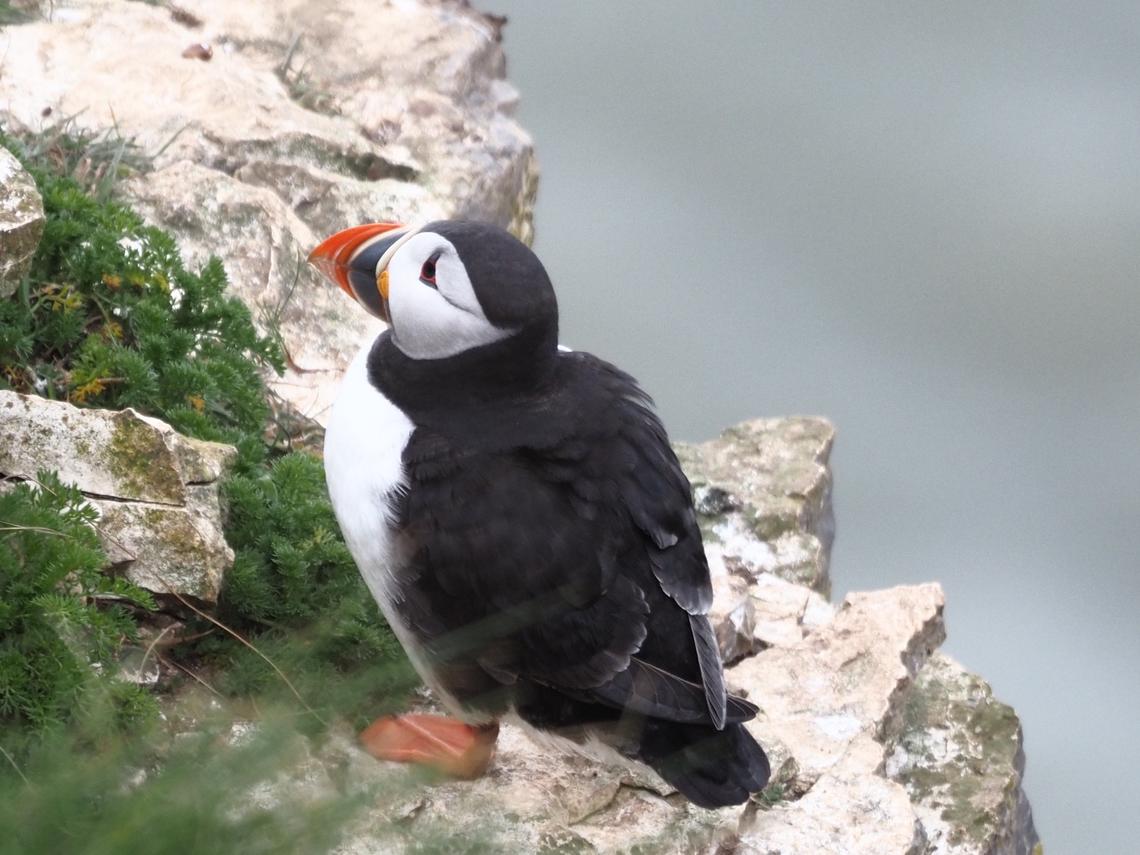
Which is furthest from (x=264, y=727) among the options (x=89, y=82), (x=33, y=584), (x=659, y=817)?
(x=89, y=82)

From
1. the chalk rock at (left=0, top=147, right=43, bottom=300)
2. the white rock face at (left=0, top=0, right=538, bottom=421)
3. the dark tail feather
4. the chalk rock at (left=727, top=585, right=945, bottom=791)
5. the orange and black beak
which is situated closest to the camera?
the dark tail feather

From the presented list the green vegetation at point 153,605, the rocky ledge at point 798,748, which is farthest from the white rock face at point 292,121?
the rocky ledge at point 798,748

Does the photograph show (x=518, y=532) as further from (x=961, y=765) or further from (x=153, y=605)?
(x=961, y=765)

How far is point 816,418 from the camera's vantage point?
19.8 feet

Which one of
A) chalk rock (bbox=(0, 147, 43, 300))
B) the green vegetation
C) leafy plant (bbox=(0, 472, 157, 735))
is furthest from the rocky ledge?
chalk rock (bbox=(0, 147, 43, 300))

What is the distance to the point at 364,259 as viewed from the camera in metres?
3.51

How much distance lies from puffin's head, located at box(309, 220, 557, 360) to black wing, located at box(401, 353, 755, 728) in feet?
0.66

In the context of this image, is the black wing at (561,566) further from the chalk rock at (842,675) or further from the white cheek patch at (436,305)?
the chalk rock at (842,675)

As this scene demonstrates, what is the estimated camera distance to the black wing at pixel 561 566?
3207mm

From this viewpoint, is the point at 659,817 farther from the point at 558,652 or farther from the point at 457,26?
the point at 457,26

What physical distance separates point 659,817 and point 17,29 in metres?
3.94

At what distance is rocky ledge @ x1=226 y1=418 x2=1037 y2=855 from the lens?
11.1 ft

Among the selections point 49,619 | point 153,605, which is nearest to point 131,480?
point 153,605

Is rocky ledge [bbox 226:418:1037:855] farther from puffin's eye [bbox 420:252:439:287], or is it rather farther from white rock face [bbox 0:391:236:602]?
puffin's eye [bbox 420:252:439:287]
